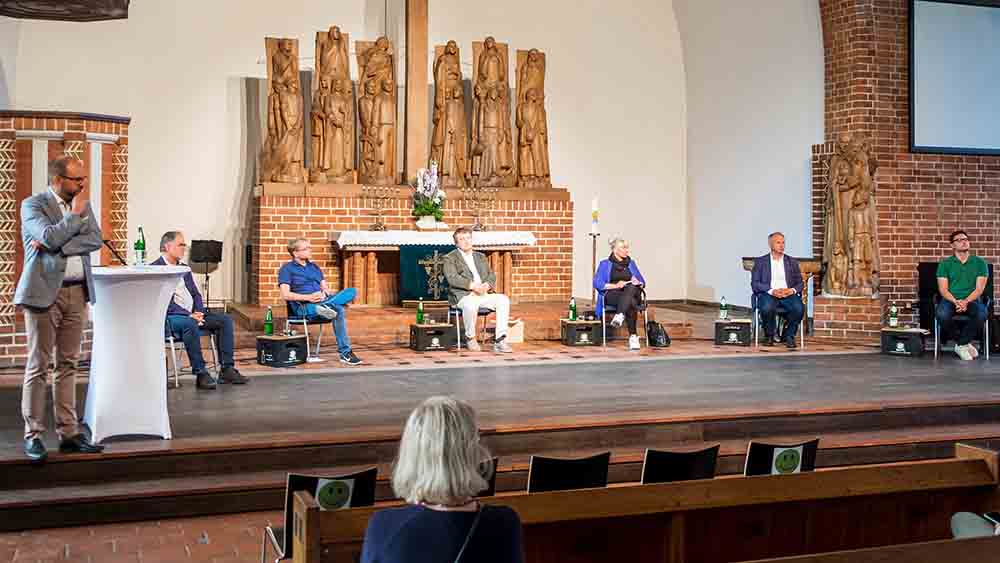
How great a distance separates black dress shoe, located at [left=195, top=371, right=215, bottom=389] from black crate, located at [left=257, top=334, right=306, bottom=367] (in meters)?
1.06

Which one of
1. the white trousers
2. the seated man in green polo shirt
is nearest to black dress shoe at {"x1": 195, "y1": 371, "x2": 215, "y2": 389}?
the white trousers

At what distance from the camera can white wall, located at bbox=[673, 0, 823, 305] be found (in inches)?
467

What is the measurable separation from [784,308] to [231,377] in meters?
4.95

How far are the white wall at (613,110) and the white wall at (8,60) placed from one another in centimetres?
470

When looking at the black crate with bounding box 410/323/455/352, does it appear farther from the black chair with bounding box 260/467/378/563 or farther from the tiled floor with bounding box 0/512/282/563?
the black chair with bounding box 260/467/378/563

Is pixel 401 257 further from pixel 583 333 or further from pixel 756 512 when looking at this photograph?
pixel 756 512

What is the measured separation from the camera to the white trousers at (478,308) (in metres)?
9.23

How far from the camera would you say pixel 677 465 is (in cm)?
389

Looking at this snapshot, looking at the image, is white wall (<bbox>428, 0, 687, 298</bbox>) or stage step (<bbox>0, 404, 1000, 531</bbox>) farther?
white wall (<bbox>428, 0, 687, 298</bbox>)

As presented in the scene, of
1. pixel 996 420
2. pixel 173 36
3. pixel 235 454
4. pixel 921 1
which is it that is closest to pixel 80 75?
pixel 173 36

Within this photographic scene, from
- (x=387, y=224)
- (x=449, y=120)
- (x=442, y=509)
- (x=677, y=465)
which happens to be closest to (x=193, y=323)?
(x=677, y=465)

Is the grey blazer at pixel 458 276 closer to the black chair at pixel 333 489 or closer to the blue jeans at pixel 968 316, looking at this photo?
the blue jeans at pixel 968 316

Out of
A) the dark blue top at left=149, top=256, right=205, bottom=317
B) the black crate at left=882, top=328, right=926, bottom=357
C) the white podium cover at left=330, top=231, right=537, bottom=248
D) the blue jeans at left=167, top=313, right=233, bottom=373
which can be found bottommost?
the black crate at left=882, top=328, right=926, bottom=357

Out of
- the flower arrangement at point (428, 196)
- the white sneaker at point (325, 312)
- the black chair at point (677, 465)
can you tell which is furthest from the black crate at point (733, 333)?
the black chair at point (677, 465)
